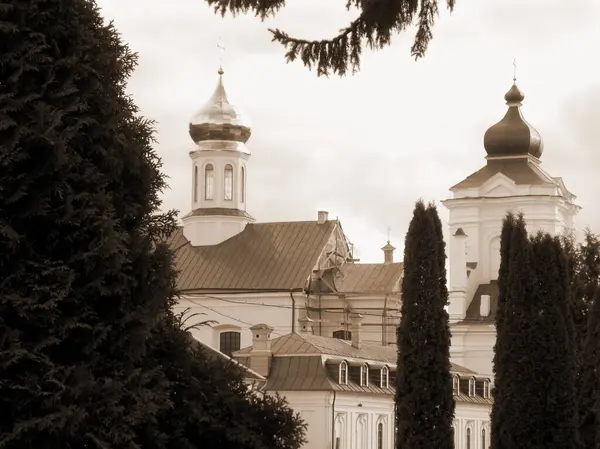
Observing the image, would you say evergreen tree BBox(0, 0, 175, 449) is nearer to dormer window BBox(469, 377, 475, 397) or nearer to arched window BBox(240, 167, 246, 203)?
dormer window BBox(469, 377, 475, 397)

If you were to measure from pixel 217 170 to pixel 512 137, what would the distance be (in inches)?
610

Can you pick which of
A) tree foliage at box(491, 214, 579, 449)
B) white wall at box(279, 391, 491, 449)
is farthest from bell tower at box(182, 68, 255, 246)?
tree foliage at box(491, 214, 579, 449)

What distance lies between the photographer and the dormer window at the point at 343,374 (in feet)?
159

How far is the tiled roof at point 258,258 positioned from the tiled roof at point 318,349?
26.0 feet

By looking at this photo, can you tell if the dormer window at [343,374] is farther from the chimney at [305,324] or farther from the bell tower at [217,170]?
the bell tower at [217,170]

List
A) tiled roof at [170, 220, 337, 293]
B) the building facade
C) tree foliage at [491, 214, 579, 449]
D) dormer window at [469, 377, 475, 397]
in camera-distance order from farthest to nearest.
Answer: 1. tiled roof at [170, 220, 337, 293]
2. dormer window at [469, 377, 475, 397]
3. the building facade
4. tree foliage at [491, 214, 579, 449]

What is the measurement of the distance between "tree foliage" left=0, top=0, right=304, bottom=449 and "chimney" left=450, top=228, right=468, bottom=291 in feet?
191

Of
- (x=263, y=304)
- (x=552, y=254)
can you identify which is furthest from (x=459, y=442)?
(x=552, y=254)

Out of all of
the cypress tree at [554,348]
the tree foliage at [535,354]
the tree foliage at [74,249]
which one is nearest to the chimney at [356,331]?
the tree foliage at [535,354]

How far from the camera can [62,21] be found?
9.89 m

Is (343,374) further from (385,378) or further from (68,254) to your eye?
(68,254)

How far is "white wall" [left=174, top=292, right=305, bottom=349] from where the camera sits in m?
61.2

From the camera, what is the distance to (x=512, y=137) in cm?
6956

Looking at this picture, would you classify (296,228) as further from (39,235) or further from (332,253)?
(39,235)
